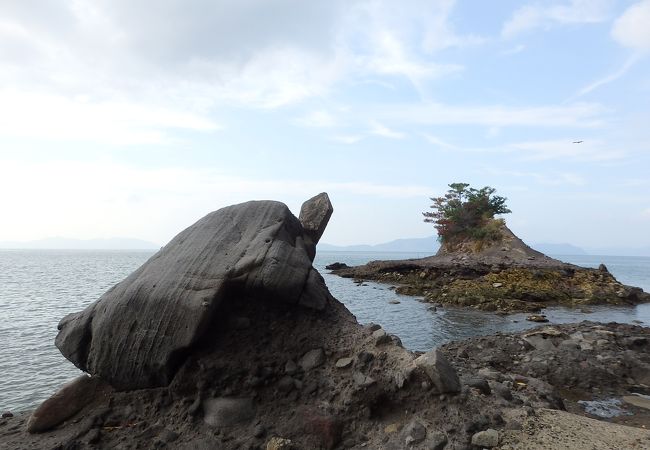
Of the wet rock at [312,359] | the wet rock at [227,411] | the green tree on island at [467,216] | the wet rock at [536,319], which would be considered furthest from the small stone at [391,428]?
the green tree on island at [467,216]

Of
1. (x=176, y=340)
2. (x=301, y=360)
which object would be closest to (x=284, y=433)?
(x=301, y=360)

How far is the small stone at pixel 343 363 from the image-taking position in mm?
6762

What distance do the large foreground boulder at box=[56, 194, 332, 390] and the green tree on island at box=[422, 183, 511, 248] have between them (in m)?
45.6

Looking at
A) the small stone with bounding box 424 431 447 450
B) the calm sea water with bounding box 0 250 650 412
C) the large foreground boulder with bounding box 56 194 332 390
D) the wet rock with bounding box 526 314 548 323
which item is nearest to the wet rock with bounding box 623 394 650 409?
the small stone with bounding box 424 431 447 450

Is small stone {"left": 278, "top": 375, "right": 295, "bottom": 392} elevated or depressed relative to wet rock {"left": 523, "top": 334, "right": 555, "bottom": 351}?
elevated

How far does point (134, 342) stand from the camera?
6762 millimetres

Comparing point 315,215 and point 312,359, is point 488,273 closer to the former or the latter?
point 315,215

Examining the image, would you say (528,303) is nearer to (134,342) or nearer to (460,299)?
(460,299)

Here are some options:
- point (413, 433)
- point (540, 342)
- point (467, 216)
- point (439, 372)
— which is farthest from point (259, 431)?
point (467, 216)

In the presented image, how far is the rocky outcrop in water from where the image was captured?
28.3 meters

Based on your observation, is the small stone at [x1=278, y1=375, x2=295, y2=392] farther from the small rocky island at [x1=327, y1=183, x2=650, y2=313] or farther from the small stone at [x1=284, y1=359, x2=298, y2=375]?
the small rocky island at [x1=327, y1=183, x2=650, y2=313]

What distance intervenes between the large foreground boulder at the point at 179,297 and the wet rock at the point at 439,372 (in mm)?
1887

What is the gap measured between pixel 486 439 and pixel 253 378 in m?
3.19

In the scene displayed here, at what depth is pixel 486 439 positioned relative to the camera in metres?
5.80
